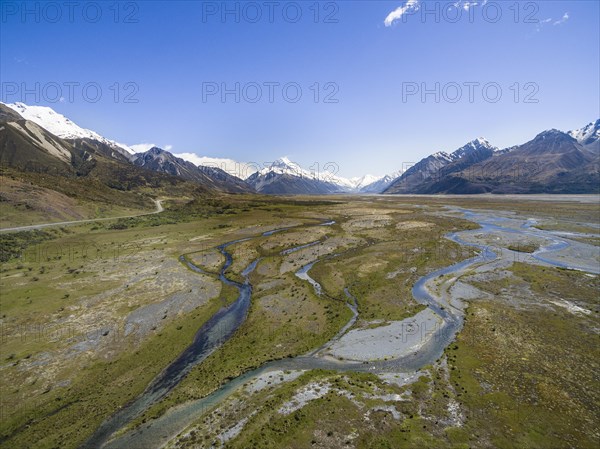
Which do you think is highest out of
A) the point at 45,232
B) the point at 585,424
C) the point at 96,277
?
the point at 45,232

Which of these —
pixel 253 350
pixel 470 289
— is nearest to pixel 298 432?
pixel 253 350

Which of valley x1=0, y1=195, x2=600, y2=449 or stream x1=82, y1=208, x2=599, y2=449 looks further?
stream x1=82, y1=208, x2=599, y2=449

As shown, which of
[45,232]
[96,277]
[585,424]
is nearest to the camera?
[585,424]

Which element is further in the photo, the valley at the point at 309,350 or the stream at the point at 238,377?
the stream at the point at 238,377

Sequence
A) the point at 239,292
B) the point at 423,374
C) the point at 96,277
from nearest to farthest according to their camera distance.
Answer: the point at 423,374 → the point at 239,292 → the point at 96,277

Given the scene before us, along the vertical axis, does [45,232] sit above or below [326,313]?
above

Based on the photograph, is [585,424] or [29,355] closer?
[585,424]

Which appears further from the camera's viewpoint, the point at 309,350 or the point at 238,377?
the point at 309,350

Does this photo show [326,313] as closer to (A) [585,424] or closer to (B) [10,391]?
(A) [585,424]
